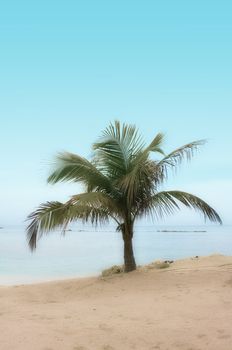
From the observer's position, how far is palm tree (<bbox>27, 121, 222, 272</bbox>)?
9.18 metres

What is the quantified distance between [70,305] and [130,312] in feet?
4.16

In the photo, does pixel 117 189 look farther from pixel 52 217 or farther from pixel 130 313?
pixel 130 313

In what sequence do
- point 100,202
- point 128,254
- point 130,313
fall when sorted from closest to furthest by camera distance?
point 130,313 → point 100,202 → point 128,254

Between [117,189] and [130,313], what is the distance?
13.4 feet

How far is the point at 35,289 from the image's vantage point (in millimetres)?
9250

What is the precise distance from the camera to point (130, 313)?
237 inches

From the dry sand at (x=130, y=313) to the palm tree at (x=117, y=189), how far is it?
1220mm

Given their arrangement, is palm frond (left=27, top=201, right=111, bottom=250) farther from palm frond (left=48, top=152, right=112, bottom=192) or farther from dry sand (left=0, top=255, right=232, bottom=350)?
dry sand (left=0, top=255, right=232, bottom=350)

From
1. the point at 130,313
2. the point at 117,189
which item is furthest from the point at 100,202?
the point at 130,313

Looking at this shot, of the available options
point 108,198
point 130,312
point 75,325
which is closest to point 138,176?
point 108,198

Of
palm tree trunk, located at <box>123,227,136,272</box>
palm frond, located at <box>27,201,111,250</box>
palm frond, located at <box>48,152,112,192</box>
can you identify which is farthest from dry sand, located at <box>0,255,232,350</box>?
palm frond, located at <box>48,152,112,192</box>

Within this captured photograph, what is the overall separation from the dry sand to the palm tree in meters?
1.22

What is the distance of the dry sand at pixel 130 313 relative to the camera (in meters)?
4.70

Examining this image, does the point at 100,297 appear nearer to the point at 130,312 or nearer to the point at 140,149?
the point at 130,312
